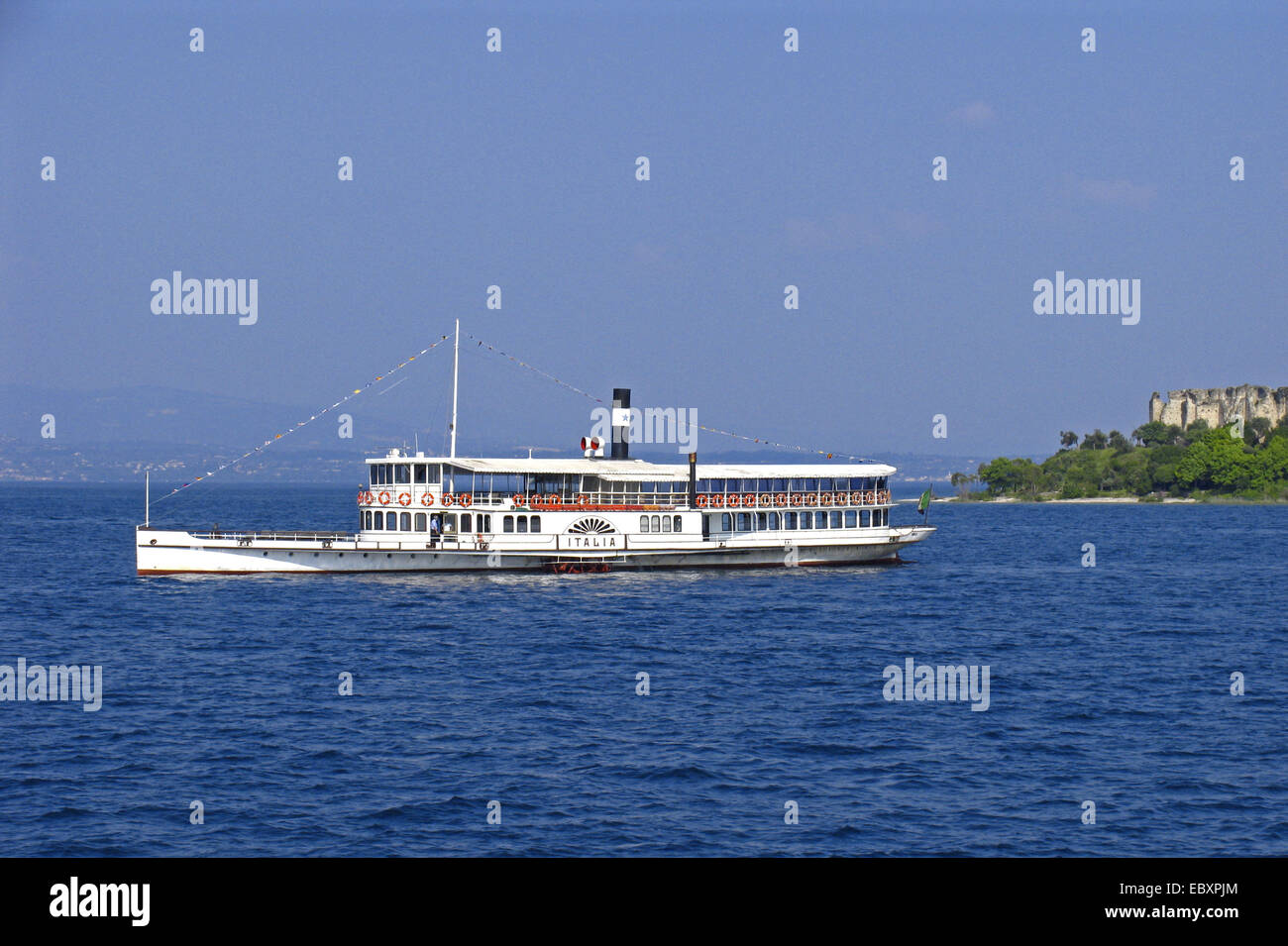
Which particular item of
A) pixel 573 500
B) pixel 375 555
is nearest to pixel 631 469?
pixel 573 500

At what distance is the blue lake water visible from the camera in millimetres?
23609

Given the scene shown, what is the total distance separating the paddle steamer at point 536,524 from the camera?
6650 cm

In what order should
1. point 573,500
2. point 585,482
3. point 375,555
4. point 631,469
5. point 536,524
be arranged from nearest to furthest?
point 375,555 → point 536,524 → point 573,500 → point 585,482 → point 631,469

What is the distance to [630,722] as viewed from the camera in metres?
33.3

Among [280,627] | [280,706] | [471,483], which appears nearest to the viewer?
[280,706]

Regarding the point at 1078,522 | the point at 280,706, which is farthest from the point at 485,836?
the point at 1078,522

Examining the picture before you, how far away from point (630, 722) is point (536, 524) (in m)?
35.5

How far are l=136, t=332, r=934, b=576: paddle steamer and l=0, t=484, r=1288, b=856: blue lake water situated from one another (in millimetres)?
1625

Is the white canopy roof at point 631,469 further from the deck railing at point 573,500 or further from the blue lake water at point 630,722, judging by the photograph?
the blue lake water at point 630,722

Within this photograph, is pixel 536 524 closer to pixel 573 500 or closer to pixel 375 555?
pixel 573 500

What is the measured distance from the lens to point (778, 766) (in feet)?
93.2
